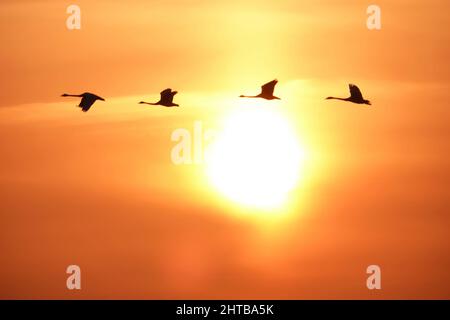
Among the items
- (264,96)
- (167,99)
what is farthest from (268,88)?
(167,99)

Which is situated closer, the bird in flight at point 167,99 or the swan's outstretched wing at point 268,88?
the swan's outstretched wing at point 268,88

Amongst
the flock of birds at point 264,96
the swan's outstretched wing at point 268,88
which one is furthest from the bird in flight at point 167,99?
the swan's outstretched wing at point 268,88

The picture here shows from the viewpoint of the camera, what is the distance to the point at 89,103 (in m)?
37.6

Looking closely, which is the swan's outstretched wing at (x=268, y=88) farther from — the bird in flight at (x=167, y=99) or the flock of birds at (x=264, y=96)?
the bird in flight at (x=167, y=99)

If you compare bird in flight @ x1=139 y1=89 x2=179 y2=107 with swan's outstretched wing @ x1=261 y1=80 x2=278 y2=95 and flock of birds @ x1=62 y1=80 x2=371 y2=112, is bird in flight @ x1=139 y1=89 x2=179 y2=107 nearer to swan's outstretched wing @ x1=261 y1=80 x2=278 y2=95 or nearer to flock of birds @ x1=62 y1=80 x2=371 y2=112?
flock of birds @ x1=62 y1=80 x2=371 y2=112

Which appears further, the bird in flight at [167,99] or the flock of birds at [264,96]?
the bird in flight at [167,99]

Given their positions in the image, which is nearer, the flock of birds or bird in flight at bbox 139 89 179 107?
the flock of birds

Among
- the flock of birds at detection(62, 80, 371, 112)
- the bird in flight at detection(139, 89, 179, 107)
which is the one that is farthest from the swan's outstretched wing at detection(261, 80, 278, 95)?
the bird in flight at detection(139, 89, 179, 107)
